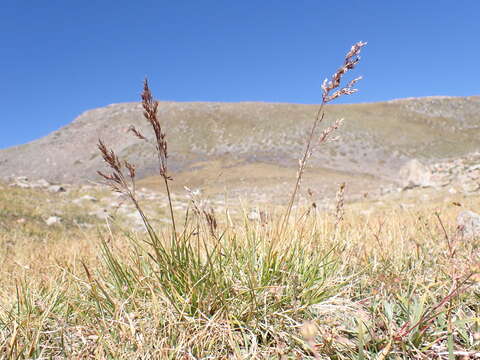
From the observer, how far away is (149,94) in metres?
1.45

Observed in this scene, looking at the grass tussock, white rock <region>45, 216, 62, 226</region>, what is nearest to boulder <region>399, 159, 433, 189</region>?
white rock <region>45, 216, 62, 226</region>

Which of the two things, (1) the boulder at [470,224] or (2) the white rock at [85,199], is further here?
(2) the white rock at [85,199]

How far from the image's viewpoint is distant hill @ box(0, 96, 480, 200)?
37000mm

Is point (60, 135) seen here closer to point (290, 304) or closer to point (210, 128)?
point (210, 128)

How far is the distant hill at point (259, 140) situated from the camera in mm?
37000

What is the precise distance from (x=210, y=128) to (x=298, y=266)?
153ft

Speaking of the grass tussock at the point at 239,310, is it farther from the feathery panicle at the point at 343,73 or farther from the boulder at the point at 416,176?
the boulder at the point at 416,176

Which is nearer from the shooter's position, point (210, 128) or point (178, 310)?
point (178, 310)

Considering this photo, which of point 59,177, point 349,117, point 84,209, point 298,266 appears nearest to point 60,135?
point 59,177

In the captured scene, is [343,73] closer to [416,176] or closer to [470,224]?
[470,224]

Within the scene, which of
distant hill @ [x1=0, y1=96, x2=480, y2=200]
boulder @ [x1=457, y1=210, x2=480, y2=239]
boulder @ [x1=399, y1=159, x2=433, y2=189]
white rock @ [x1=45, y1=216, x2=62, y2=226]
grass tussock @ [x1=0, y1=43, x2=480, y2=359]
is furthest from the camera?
distant hill @ [x1=0, y1=96, x2=480, y2=200]

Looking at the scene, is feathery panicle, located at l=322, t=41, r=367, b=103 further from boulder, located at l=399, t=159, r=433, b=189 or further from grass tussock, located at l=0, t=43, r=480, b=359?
boulder, located at l=399, t=159, r=433, b=189

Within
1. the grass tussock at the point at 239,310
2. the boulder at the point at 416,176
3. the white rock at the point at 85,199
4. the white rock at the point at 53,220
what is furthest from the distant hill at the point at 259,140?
the grass tussock at the point at 239,310

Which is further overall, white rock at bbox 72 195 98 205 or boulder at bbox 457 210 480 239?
white rock at bbox 72 195 98 205
